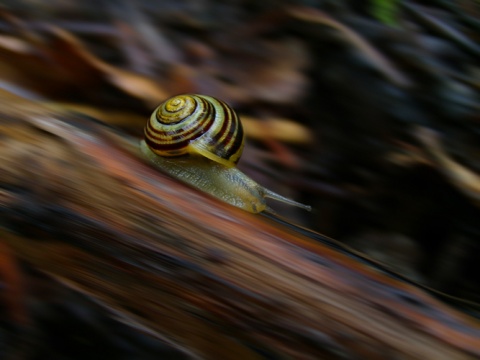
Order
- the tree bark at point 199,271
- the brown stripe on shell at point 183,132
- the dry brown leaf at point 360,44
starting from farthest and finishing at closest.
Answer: the dry brown leaf at point 360,44, the brown stripe on shell at point 183,132, the tree bark at point 199,271

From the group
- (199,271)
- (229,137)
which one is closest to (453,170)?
(229,137)

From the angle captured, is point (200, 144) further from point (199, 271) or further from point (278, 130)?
point (199, 271)

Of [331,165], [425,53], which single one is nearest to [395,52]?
[425,53]

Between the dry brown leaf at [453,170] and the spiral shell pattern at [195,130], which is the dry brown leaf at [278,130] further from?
the dry brown leaf at [453,170]

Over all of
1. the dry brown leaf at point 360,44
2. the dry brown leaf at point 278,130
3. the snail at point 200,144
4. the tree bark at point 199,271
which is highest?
the dry brown leaf at point 360,44

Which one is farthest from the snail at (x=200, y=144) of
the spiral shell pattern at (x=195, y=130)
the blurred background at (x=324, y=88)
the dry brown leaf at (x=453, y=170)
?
the dry brown leaf at (x=453, y=170)

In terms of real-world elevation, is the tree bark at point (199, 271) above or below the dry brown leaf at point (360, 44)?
below

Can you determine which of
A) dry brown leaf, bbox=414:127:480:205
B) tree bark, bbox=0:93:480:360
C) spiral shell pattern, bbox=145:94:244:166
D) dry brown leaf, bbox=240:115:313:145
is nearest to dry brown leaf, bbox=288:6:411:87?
dry brown leaf, bbox=414:127:480:205
